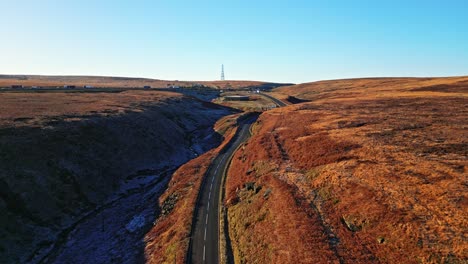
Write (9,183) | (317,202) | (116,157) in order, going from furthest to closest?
1. (116,157)
2. (9,183)
3. (317,202)

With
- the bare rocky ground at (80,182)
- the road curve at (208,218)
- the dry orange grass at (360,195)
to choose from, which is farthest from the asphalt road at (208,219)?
the bare rocky ground at (80,182)

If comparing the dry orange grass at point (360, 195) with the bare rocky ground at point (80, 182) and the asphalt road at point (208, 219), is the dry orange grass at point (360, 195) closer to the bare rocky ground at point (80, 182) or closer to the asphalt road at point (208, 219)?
the asphalt road at point (208, 219)

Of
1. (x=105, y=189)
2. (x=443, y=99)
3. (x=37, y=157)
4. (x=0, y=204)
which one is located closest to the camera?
(x=0, y=204)

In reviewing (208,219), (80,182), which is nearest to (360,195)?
(208,219)

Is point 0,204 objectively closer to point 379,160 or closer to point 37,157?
point 37,157

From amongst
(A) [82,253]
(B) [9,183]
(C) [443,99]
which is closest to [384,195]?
(A) [82,253]
